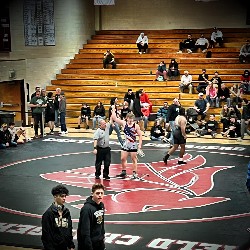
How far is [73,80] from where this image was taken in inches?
997

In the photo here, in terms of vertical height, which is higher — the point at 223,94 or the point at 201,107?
the point at 223,94

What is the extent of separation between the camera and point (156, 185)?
12.5m

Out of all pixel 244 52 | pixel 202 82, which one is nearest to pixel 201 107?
pixel 202 82

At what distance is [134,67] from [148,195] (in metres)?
14.8

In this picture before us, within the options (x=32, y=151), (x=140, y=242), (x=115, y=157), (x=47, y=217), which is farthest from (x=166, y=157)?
(x=47, y=217)

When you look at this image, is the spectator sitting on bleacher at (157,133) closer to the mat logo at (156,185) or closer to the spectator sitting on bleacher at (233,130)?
the spectator sitting on bleacher at (233,130)

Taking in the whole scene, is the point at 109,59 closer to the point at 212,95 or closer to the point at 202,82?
the point at 202,82

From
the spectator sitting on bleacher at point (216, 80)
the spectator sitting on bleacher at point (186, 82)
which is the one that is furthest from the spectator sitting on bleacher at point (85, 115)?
the spectator sitting on bleacher at point (216, 80)

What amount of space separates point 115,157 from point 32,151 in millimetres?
2729

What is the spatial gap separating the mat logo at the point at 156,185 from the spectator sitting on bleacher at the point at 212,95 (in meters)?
6.11

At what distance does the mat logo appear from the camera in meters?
11.0

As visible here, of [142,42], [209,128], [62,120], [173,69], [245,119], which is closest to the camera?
[245,119]

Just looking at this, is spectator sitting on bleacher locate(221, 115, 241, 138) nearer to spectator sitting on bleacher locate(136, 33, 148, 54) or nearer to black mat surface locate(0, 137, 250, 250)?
black mat surface locate(0, 137, 250, 250)

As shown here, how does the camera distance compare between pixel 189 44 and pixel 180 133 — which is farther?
pixel 189 44
